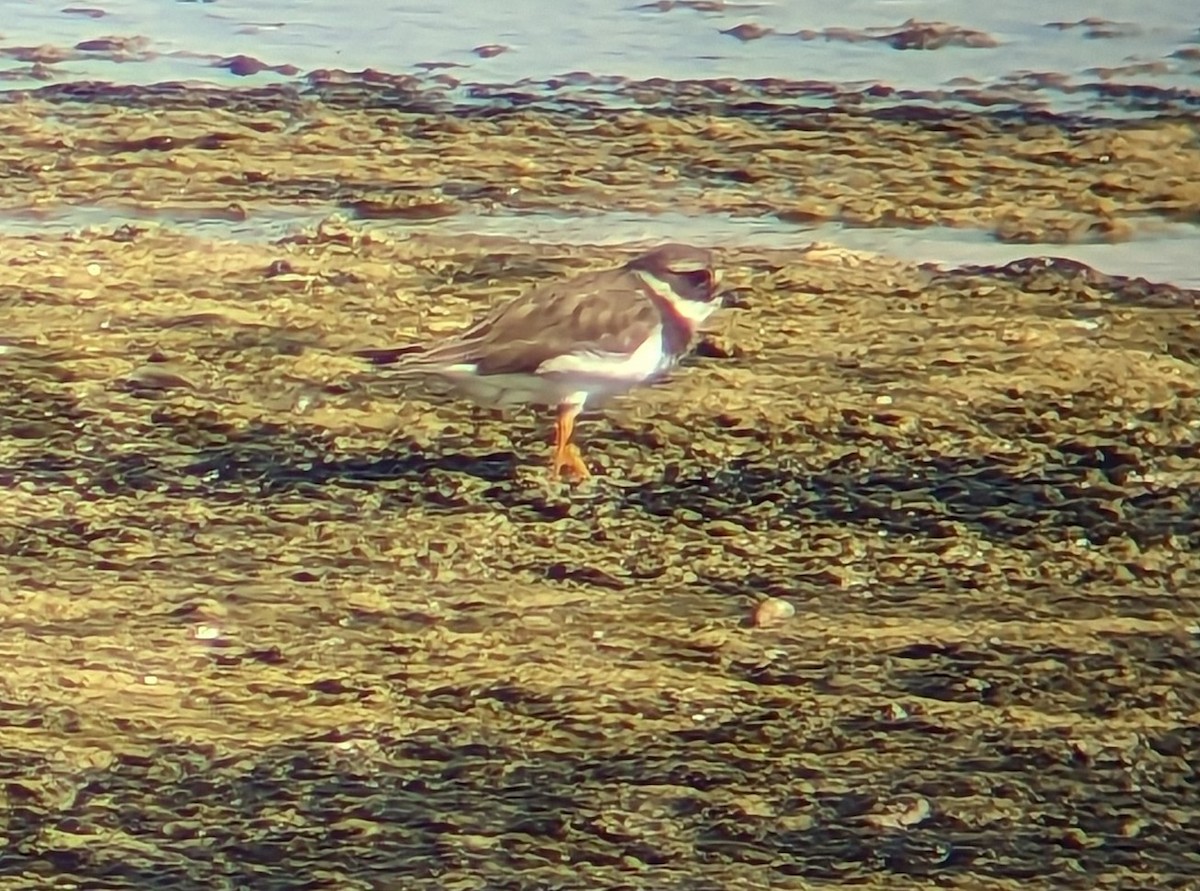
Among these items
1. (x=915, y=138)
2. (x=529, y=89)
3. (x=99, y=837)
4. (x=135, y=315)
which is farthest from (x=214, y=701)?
(x=915, y=138)

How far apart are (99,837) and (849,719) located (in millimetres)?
650

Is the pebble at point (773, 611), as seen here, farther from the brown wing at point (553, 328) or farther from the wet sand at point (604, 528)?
the brown wing at point (553, 328)

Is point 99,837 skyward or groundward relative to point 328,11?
groundward

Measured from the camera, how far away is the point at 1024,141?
1.10 metres

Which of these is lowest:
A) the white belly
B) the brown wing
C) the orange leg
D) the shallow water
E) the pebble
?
the pebble

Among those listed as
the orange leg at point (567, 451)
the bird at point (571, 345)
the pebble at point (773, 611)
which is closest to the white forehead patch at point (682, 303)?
the bird at point (571, 345)

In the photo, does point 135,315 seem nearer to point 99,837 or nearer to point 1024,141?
point 99,837

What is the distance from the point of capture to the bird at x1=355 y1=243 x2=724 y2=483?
1.12 meters

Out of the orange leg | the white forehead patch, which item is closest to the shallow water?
the white forehead patch

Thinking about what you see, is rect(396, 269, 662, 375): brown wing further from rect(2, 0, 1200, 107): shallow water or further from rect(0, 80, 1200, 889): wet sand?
rect(2, 0, 1200, 107): shallow water

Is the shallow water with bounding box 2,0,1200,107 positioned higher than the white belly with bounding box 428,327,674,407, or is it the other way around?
the shallow water with bounding box 2,0,1200,107

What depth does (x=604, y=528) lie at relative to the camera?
1.15 metres

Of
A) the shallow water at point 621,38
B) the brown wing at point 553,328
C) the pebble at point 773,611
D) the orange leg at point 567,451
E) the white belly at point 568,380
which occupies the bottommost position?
the pebble at point 773,611

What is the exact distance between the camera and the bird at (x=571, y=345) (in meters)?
1.12
